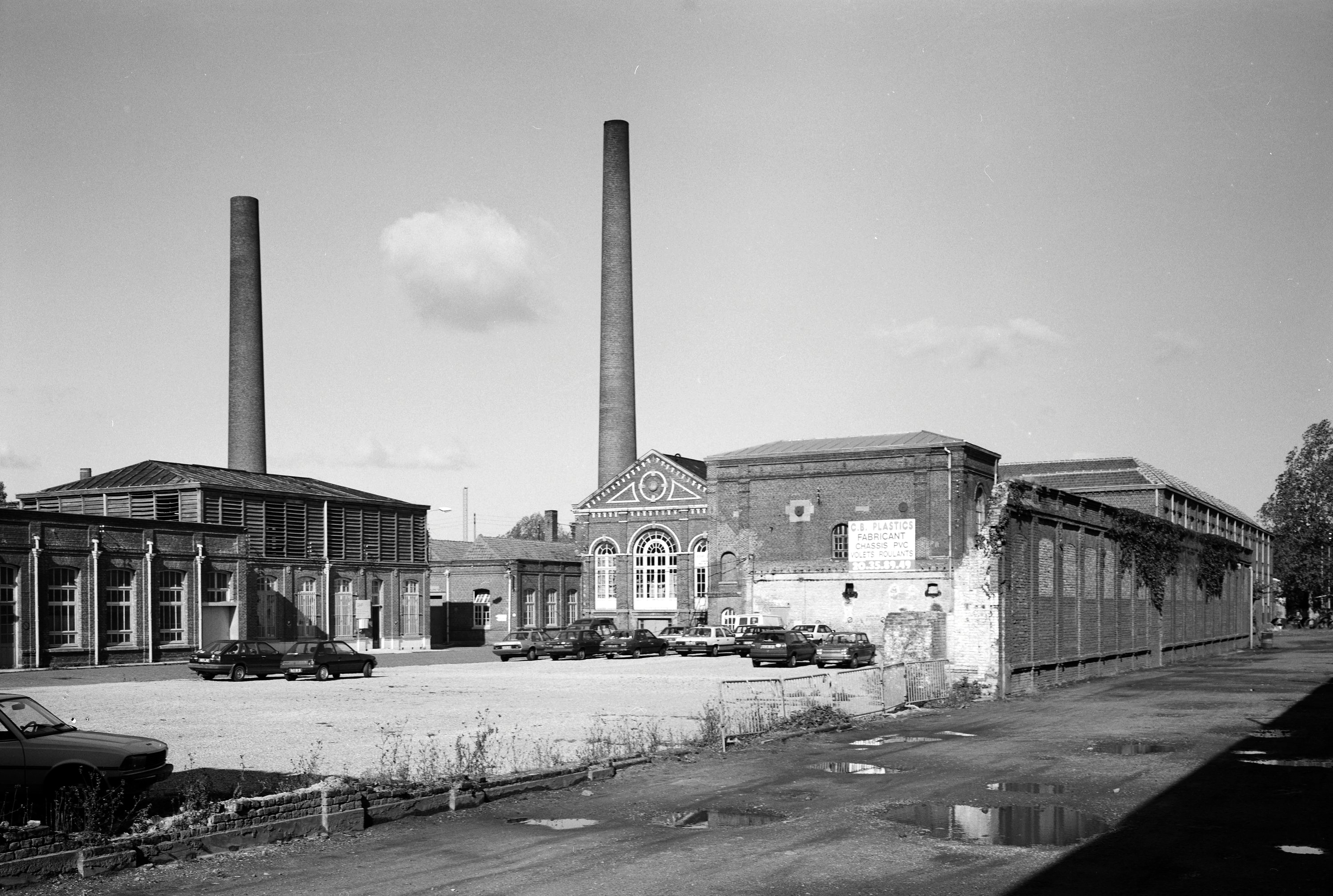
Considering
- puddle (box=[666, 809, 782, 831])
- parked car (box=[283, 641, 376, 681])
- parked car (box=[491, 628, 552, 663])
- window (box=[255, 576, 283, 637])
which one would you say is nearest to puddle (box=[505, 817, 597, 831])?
puddle (box=[666, 809, 782, 831])

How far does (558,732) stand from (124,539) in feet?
104

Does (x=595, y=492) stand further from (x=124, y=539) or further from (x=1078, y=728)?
(x=1078, y=728)

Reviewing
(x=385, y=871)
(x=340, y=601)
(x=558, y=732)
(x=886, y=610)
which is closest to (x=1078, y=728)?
(x=558, y=732)

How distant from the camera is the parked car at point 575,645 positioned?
50.0 m

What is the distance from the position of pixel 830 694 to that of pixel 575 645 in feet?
93.4

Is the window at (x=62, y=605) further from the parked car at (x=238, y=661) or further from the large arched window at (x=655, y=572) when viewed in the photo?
the large arched window at (x=655, y=572)

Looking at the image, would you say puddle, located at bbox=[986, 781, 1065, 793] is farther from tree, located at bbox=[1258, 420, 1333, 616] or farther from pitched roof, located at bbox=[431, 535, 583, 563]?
tree, located at bbox=[1258, 420, 1333, 616]

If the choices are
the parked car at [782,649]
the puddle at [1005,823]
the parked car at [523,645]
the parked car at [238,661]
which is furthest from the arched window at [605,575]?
the puddle at [1005,823]

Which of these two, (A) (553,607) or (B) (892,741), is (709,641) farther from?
(B) (892,741)

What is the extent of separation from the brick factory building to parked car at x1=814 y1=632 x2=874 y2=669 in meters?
24.4

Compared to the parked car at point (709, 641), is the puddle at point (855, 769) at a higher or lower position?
higher

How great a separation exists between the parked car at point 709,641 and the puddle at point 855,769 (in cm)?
3513

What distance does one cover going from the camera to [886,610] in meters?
56.8

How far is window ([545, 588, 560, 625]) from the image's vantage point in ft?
249
